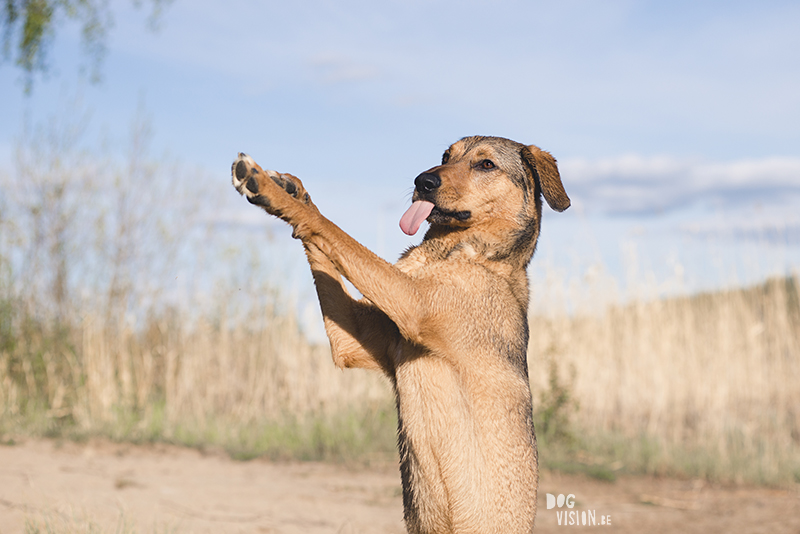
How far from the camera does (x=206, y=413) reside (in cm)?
877

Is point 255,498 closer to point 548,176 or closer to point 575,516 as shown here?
point 575,516

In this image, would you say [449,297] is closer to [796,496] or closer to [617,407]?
[796,496]

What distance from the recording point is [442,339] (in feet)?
11.0

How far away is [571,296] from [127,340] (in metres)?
6.00

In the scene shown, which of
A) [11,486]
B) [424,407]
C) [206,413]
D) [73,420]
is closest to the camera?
[424,407]

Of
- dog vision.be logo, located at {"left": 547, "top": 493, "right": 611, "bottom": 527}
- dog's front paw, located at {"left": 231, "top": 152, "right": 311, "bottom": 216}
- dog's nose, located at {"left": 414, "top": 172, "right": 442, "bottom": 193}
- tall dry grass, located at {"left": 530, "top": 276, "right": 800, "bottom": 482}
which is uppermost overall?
dog's nose, located at {"left": 414, "top": 172, "right": 442, "bottom": 193}

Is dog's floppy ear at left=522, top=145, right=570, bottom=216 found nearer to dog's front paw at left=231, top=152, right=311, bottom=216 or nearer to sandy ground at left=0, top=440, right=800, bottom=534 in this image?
dog's front paw at left=231, top=152, right=311, bottom=216

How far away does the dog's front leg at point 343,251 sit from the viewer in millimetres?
3074

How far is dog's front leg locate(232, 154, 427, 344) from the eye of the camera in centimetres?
307

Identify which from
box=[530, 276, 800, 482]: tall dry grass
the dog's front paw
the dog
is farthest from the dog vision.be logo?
the dog's front paw

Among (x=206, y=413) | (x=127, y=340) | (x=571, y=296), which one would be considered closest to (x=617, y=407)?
(x=571, y=296)

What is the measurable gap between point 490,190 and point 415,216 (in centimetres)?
54

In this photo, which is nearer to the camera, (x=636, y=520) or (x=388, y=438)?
(x=636, y=520)

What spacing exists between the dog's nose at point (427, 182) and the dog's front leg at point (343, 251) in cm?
65
